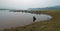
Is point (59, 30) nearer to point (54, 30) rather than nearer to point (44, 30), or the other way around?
point (54, 30)

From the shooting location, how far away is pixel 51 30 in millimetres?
14445

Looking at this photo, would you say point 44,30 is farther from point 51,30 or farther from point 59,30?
point 59,30

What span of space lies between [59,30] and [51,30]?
947 millimetres

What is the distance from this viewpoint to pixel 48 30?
14586 mm

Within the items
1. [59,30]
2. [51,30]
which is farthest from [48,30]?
[59,30]

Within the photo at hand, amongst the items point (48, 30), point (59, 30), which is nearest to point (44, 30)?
point (48, 30)

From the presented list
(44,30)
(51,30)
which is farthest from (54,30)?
(44,30)

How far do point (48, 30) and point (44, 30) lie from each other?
56 centimetres

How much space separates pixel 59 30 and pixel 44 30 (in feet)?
6.09

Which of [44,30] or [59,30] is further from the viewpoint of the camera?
[44,30]

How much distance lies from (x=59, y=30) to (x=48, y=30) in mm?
1306

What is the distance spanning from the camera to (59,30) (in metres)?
14.0
